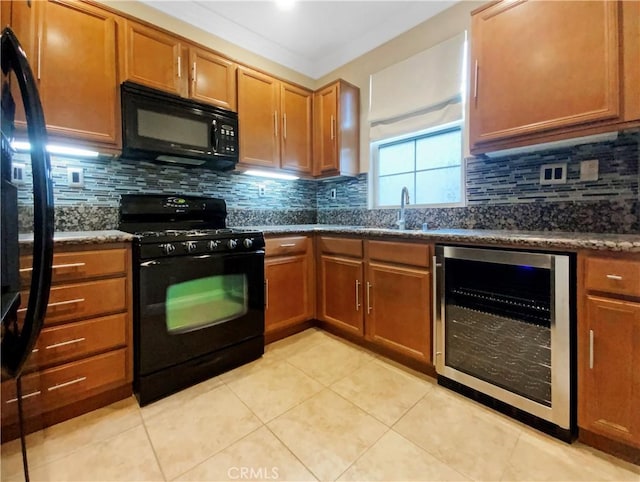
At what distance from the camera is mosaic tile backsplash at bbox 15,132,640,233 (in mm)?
1525

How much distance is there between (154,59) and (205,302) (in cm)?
162

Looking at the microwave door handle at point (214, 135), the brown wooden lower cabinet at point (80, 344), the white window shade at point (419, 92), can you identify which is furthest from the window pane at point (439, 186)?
the brown wooden lower cabinet at point (80, 344)

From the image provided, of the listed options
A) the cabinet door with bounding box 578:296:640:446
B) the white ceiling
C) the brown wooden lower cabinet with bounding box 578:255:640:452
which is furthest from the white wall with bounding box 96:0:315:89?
the cabinet door with bounding box 578:296:640:446

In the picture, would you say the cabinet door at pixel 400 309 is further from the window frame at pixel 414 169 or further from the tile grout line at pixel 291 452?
the tile grout line at pixel 291 452

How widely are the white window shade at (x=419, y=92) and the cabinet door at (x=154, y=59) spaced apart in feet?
5.12

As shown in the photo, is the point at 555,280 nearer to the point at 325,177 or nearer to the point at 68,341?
the point at 325,177

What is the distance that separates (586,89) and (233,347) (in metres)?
2.36

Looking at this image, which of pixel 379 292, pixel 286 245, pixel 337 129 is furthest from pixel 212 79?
pixel 379 292

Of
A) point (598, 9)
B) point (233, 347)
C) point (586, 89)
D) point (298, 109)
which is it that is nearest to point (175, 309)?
point (233, 347)

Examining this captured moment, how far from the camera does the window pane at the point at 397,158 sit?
2541 millimetres

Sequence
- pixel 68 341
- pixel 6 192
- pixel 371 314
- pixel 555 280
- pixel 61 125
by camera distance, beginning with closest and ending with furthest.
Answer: pixel 6 192 → pixel 555 280 → pixel 68 341 → pixel 61 125 → pixel 371 314

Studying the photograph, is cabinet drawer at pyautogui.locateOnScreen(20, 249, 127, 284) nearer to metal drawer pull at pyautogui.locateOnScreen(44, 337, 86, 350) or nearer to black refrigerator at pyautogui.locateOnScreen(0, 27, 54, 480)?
metal drawer pull at pyautogui.locateOnScreen(44, 337, 86, 350)

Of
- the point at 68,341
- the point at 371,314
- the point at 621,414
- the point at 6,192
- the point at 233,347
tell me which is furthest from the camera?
the point at 371,314

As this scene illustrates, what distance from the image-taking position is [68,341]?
1414 millimetres
